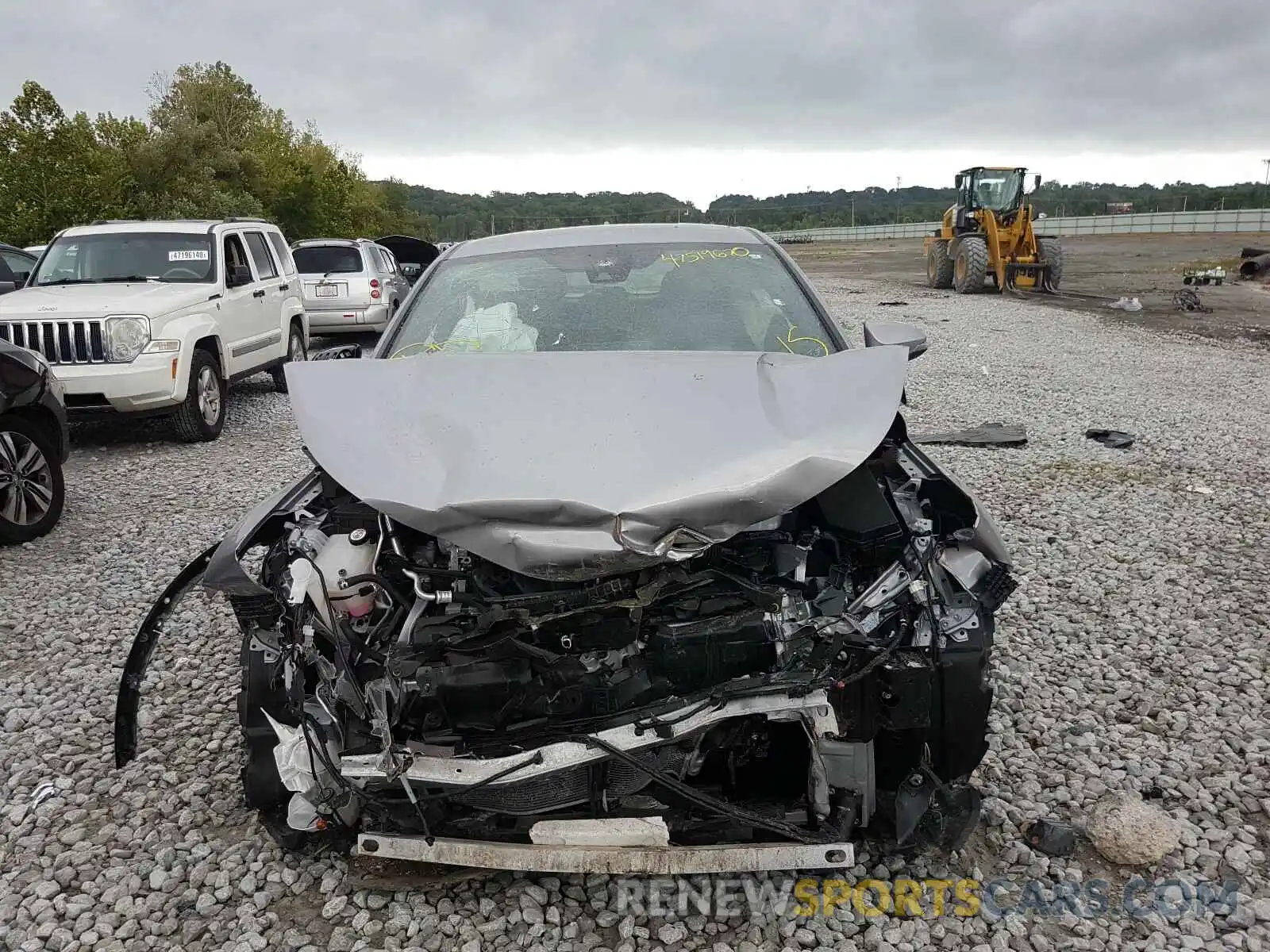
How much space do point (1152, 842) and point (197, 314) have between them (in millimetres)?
8200

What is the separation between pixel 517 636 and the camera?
8.01ft

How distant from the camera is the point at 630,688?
7.98ft

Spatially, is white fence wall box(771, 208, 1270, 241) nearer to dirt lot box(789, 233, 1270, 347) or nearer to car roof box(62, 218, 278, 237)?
dirt lot box(789, 233, 1270, 347)

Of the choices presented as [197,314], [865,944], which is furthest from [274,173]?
[865,944]

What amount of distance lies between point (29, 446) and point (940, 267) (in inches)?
812

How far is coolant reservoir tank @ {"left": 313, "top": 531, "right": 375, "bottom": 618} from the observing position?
2.60 metres

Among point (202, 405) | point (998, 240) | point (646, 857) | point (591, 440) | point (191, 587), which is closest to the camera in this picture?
point (646, 857)

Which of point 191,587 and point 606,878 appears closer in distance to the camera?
point 606,878

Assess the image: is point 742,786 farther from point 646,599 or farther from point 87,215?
point 87,215

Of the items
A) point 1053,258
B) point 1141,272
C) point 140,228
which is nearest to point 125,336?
point 140,228

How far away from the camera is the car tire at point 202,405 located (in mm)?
8125

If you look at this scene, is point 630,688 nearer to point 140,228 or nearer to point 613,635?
point 613,635

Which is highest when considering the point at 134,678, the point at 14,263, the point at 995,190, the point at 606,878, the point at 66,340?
the point at 995,190

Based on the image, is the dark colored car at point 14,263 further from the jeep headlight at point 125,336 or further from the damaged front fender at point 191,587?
the damaged front fender at point 191,587
